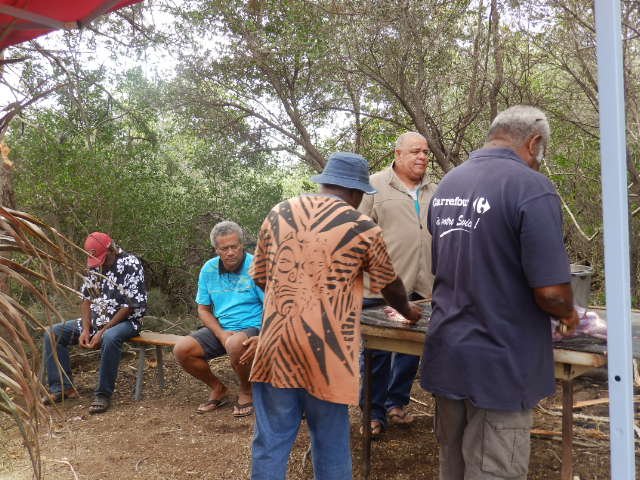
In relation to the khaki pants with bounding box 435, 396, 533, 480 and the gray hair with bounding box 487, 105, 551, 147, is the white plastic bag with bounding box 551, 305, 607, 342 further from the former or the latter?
the gray hair with bounding box 487, 105, 551, 147

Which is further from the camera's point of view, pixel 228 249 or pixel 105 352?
pixel 105 352

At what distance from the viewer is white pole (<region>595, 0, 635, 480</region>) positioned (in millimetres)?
1373

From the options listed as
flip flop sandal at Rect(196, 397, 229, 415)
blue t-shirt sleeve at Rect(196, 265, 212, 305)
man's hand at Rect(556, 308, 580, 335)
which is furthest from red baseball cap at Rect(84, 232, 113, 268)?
man's hand at Rect(556, 308, 580, 335)

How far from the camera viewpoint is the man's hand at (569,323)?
2.05 m

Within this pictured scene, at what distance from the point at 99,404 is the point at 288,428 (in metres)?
3.02

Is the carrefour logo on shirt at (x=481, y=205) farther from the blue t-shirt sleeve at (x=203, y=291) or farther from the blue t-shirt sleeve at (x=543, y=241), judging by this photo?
the blue t-shirt sleeve at (x=203, y=291)

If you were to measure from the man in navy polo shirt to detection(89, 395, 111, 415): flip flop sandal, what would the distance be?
3.55 metres

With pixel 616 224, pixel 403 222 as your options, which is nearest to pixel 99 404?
pixel 403 222

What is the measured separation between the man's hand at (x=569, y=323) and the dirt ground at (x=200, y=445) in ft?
5.07

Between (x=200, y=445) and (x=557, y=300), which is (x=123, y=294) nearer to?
(x=200, y=445)

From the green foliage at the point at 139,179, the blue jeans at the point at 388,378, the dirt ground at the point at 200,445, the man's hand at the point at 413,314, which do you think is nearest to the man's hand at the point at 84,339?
the dirt ground at the point at 200,445

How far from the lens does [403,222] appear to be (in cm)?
384

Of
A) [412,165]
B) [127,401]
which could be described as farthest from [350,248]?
[127,401]

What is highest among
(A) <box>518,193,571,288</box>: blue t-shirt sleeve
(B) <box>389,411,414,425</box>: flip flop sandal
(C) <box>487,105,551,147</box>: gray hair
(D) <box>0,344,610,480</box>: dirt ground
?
(C) <box>487,105,551,147</box>: gray hair
